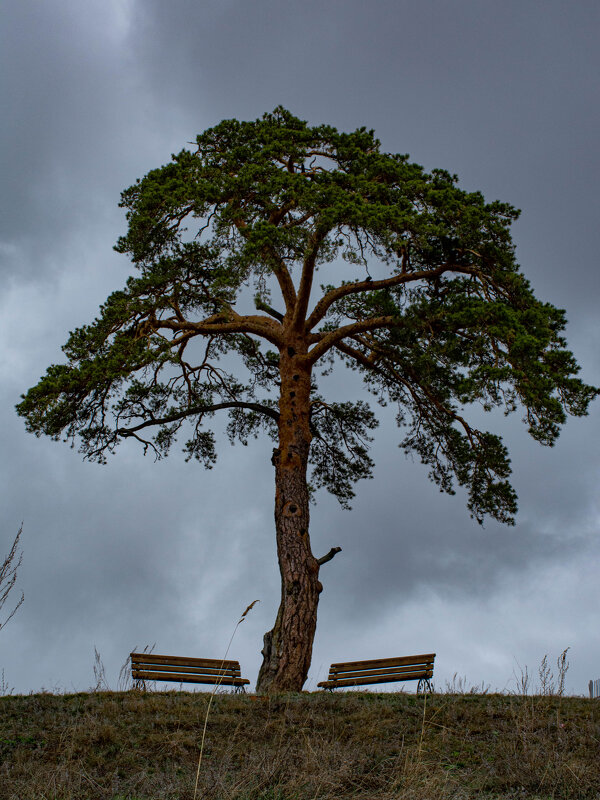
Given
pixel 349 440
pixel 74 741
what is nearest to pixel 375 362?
pixel 349 440

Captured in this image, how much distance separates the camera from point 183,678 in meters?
10.4

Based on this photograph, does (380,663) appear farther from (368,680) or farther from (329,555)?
(329,555)

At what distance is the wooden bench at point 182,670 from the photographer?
10234 mm

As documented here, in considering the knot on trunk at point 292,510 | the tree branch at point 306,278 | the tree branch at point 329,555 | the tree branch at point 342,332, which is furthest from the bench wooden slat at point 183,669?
the tree branch at point 306,278

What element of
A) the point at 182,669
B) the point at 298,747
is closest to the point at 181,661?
the point at 182,669

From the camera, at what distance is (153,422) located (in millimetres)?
13719

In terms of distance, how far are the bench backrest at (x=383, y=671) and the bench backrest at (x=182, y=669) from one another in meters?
1.42

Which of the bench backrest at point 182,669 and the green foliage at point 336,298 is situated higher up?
the green foliage at point 336,298

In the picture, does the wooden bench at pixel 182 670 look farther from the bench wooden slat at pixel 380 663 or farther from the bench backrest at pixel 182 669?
the bench wooden slat at pixel 380 663

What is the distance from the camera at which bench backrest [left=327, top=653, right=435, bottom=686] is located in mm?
10281

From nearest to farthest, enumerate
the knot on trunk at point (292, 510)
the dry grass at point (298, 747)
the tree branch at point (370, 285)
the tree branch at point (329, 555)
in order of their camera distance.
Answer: the dry grass at point (298, 747)
the knot on trunk at point (292, 510)
the tree branch at point (329, 555)
the tree branch at point (370, 285)

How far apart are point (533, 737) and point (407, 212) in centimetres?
765

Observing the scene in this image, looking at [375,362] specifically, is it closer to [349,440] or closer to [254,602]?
[349,440]

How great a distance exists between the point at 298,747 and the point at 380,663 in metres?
4.04
